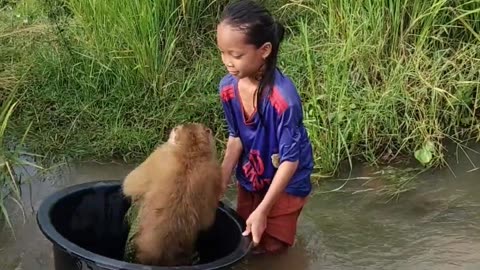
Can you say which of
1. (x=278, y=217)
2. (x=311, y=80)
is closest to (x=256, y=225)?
(x=278, y=217)

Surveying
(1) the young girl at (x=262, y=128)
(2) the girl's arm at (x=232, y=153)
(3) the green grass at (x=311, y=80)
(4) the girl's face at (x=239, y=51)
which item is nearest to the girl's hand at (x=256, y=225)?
(1) the young girl at (x=262, y=128)

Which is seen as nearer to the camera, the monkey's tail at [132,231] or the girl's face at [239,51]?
the monkey's tail at [132,231]

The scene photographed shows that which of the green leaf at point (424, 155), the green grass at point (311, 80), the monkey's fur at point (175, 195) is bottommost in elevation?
the green leaf at point (424, 155)

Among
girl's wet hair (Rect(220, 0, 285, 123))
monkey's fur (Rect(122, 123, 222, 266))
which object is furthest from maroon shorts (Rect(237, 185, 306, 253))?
monkey's fur (Rect(122, 123, 222, 266))

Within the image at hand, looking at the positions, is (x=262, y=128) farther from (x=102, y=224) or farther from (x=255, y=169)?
(x=102, y=224)

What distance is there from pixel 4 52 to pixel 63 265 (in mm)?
2784

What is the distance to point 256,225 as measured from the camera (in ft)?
9.63

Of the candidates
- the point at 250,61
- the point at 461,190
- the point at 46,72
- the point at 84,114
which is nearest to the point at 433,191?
the point at 461,190

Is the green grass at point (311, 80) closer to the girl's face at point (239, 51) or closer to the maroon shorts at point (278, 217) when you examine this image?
the maroon shorts at point (278, 217)

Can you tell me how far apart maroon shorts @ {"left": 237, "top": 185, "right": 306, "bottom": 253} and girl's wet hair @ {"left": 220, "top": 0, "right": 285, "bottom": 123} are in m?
0.41

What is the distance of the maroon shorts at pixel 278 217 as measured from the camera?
3.26 metres

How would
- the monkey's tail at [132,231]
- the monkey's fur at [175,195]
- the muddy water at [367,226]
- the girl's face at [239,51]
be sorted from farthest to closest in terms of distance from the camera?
the muddy water at [367,226] → the girl's face at [239,51] → the monkey's tail at [132,231] → the monkey's fur at [175,195]

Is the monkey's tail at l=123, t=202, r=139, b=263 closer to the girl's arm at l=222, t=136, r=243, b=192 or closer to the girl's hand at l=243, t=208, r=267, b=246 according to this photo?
the girl's hand at l=243, t=208, r=267, b=246

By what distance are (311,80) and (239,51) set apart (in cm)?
150
